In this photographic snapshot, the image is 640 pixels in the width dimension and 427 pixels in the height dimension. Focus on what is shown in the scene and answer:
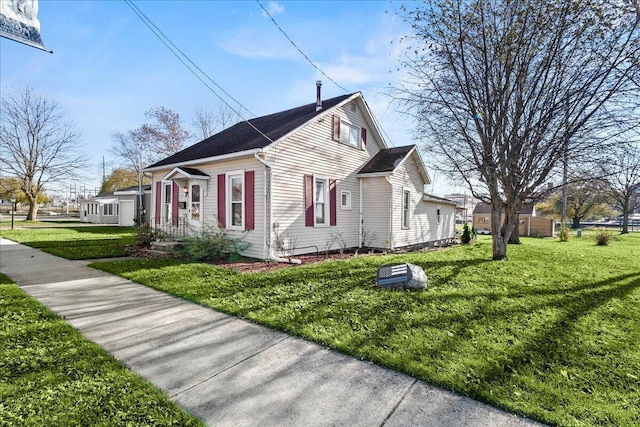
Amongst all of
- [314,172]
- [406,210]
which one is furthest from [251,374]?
[406,210]

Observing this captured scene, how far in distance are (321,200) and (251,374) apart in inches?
340

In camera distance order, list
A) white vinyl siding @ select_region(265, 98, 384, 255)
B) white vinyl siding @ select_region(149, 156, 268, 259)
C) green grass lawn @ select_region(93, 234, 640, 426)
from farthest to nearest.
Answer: white vinyl siding @ select_region(265, 98, 384, 255) < white vinyl siding @ select_region(149, 156, 268, 259) < green grass lawn @ select_region(93, 234, 640, 426)

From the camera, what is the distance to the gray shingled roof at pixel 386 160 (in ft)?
41.9

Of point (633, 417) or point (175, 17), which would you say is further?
point (175, 17)

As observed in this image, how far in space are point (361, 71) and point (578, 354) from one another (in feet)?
31.4

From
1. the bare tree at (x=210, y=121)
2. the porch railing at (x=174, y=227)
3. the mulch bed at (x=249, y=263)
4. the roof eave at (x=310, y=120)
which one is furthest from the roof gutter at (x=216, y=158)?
the bare tree at (x=210, y=121)

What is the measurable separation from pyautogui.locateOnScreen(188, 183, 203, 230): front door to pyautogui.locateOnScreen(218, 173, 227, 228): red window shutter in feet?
3.42

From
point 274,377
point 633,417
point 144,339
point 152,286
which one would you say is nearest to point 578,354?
point 633,417

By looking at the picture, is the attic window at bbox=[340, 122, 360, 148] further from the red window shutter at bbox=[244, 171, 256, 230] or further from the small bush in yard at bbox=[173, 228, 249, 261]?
the small bush in yard at bbox=[173, 228, 249, 261]

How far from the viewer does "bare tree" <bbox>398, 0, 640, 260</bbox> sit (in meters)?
7.59

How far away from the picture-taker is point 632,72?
Result: 24.9 feet

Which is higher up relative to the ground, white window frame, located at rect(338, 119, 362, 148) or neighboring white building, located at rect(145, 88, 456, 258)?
white window frame, located at rect(338, 119, 362, 148)

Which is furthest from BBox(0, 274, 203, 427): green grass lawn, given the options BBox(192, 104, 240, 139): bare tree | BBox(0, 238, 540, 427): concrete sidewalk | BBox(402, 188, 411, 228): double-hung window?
BBox(192, 104, 240, 139): bare tree

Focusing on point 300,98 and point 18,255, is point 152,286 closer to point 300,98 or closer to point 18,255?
point 18,255
